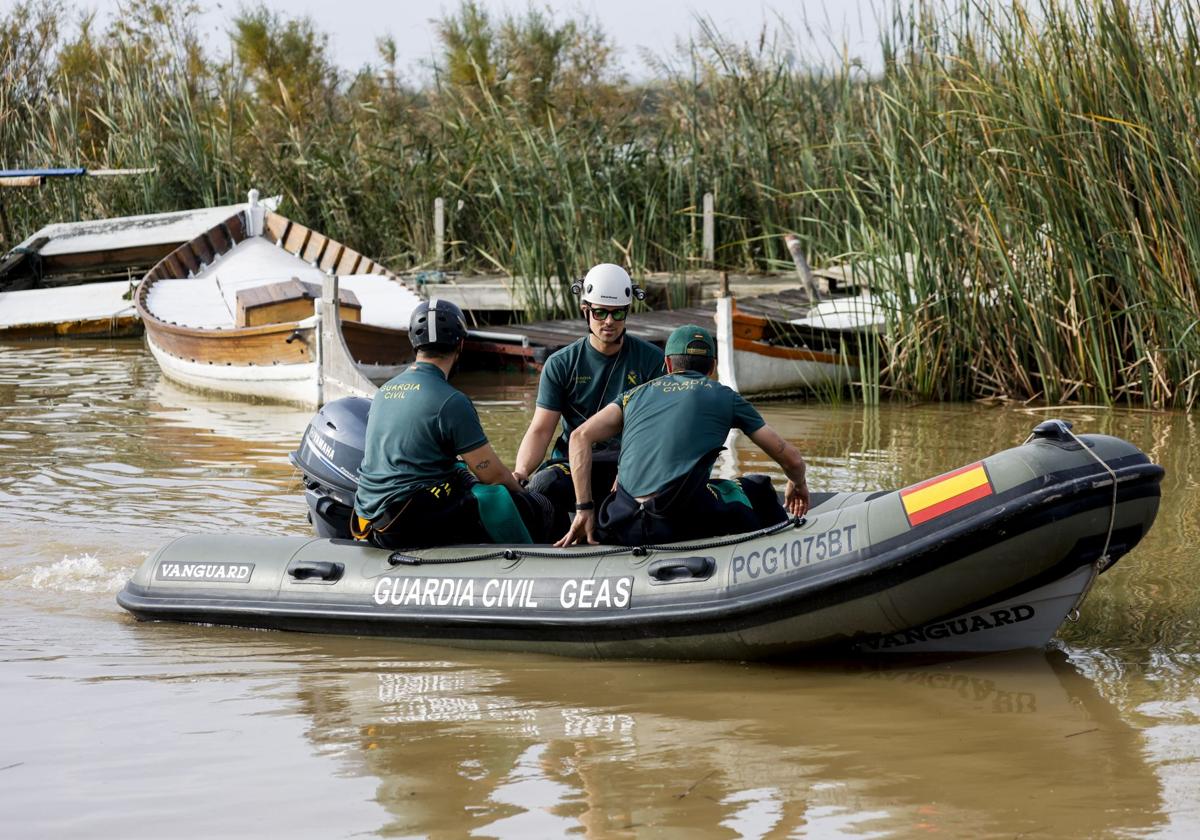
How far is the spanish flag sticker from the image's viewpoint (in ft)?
15.4

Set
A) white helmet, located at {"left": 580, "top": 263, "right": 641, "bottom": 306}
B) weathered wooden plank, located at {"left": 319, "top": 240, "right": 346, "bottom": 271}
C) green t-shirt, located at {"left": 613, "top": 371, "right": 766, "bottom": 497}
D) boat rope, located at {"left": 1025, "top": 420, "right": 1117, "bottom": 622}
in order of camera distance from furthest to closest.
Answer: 1. weathered wooden plank, located at {"left": 319, "top": 240, "right": 346, "bottom": 271}
2. white helmet, located at {"left": 580, "top": 263, "right": 641, "bottom": 306}
3. green t-shirt, located at {"left": 613, "top": 371, "right": 766, "bottom": 497}
4. boat rope, located at {"left": 1025, "top": 420, "right": 1117, "bottom": 622}

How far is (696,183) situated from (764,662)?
1069cm

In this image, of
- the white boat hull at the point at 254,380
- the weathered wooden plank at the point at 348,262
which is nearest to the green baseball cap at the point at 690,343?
the white boat hull at the point at 254,380

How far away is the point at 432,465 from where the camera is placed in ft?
17.4

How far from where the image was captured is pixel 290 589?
5582 millimetres

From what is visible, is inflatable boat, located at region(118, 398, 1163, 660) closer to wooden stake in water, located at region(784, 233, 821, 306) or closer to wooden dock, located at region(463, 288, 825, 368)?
wooden dock, located at region(463, 288, 825, 368)

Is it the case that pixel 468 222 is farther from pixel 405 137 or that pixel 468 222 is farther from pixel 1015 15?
pixel 1015 15

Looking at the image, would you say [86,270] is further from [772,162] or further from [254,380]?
[772,162]

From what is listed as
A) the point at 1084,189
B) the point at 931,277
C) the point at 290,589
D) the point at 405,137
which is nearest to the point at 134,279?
the point at 405,137

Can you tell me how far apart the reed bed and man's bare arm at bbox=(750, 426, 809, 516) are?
479cm

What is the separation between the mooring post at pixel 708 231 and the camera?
15.0 metres

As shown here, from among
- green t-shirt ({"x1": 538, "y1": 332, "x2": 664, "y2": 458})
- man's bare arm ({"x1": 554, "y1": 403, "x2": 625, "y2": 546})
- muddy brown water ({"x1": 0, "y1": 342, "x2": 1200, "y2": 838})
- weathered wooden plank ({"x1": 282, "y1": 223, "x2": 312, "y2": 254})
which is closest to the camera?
muddy brown water ({"x1": 0, "y1": 342, "x2": 1200, "y2": 838})

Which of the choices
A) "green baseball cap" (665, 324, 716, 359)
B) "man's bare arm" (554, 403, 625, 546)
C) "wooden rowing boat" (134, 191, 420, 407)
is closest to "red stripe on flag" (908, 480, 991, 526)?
"green baseball cap" (665, 324, 716, 359)

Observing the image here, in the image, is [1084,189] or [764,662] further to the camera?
Answer: [1084,189]
